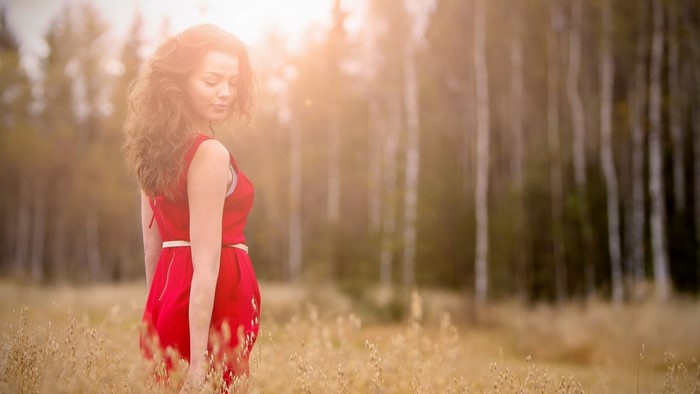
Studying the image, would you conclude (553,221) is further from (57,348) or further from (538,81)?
(57,348)

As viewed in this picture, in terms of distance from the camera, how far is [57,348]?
2.39m

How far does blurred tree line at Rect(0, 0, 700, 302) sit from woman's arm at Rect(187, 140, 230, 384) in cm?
1188

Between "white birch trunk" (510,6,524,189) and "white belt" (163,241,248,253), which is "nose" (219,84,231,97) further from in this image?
"white birch trunk" (510,6,524,189)

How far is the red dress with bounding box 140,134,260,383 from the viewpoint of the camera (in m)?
2.24

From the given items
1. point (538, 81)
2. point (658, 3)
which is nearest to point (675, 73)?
point (658, 3)

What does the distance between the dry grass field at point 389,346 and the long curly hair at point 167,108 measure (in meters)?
0.61

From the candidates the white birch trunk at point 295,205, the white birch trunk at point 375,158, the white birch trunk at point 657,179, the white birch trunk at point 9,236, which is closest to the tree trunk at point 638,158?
the white birch trunk at point 657,179

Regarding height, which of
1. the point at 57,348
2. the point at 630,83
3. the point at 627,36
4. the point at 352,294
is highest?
the point at 627,36

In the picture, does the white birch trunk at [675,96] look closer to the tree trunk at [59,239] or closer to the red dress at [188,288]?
the red dress at [188,288]

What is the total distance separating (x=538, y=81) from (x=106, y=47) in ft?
61.4

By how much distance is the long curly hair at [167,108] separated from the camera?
7.39 ft

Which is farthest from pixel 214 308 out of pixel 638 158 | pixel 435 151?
pixel 435 151

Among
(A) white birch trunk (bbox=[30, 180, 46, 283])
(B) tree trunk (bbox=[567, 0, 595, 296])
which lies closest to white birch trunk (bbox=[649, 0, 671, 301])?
(B) tree trunk (bbox=[567, 0, 595, 296])

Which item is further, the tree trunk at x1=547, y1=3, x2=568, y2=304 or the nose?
the tree trunk at x1=547, y1=3, x2=568, y2=304
